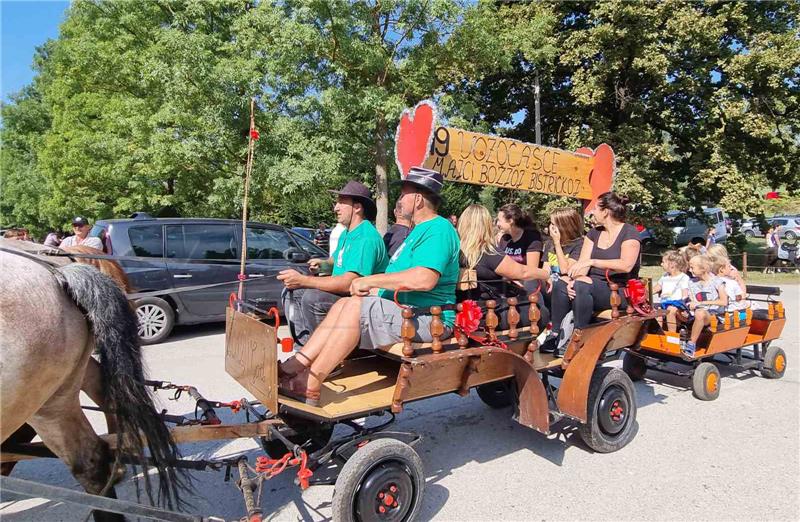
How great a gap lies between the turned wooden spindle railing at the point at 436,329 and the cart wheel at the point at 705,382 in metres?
3.46

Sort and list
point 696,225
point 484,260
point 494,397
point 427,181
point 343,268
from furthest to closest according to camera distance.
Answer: point 696,225, point 494,397, point 484,260, point 343,268, point 427,181

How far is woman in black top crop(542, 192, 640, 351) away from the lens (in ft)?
13.4

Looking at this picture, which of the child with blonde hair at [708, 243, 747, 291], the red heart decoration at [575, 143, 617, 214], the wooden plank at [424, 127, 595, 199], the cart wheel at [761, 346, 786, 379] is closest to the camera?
the wooden plank at [424, 127, 595, 199]

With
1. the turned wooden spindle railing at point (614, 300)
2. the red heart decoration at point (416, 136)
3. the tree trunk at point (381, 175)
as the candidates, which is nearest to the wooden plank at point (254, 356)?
the red heart decoration at point (416, 136)

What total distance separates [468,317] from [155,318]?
6.15m

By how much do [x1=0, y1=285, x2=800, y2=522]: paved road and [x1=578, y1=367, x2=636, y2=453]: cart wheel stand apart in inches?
4.4

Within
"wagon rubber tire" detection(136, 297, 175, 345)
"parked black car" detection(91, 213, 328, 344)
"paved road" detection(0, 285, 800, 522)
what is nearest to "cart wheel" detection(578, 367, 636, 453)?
"paved road" detection(0, 285, 800, 522)

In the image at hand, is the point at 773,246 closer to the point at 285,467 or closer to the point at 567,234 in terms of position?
the point at 567,234

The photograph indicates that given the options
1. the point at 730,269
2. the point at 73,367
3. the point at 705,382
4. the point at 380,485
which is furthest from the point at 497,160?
the point at 73,367

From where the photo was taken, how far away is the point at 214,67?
1191 cm

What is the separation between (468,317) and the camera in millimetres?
3121

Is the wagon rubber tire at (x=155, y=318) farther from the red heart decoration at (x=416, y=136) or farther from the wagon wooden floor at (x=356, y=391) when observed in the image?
the red heart decoration at (x=416, y=136)

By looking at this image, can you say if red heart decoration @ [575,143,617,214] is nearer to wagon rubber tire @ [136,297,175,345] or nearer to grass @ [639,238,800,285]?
wagon rubber tire @ [136,297,175,345]

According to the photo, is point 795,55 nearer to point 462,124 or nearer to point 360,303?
point 462,124
